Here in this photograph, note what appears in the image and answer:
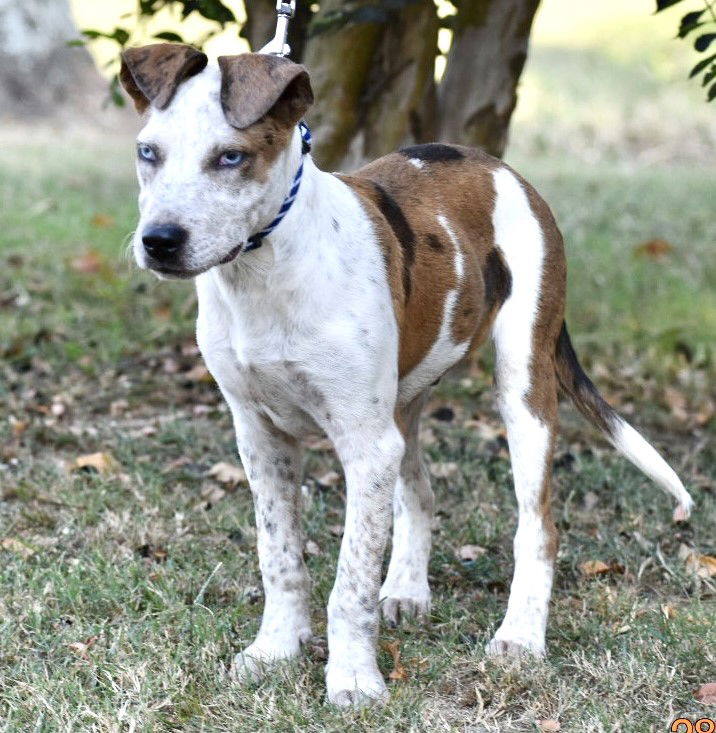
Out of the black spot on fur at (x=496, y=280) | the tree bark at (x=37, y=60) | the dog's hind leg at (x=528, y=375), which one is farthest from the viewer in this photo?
the tree bark at (x=37, y=60)

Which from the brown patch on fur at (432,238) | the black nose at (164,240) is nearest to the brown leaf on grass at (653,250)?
the brown patch on fur at (432,238)

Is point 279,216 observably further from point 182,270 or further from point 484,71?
point 484,71

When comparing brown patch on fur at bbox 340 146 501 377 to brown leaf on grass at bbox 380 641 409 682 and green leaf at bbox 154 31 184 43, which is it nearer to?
brown leaf on grass at bbox 380 641 409 682

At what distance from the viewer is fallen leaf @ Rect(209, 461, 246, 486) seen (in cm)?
539

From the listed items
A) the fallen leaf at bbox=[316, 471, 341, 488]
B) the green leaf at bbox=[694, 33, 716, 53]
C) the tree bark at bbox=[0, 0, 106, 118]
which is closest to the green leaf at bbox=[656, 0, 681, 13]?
the green leaf at bbox=[694, 33, 716, 53]

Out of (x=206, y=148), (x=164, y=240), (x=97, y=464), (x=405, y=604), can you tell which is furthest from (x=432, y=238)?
(x=97, y=464)

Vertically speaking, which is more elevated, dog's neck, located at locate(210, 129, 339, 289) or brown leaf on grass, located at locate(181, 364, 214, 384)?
dog's neck, located at locate(210, 129, 339, 289)

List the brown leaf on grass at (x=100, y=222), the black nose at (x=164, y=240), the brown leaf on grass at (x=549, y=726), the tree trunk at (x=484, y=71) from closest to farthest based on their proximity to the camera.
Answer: the black nose at (x=164, y=240) → the brown leaf on grass at (x=549, y=726) → the tree trunk at (x=484, y=71) → the brown leaf on grass at (x=100, y=222)

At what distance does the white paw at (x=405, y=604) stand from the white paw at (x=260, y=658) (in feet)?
1.41

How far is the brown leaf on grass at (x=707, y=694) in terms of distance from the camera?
3510 millimetres

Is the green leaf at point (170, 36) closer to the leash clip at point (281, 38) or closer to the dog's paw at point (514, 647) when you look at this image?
the leash clip at point (281, 38)

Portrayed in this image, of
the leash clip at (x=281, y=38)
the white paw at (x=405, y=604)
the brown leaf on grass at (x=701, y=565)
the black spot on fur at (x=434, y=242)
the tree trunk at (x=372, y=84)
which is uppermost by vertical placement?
the leash clip at (x=281, y=38)

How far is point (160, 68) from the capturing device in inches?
132

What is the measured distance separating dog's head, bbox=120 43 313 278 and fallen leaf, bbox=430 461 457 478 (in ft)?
7.64
